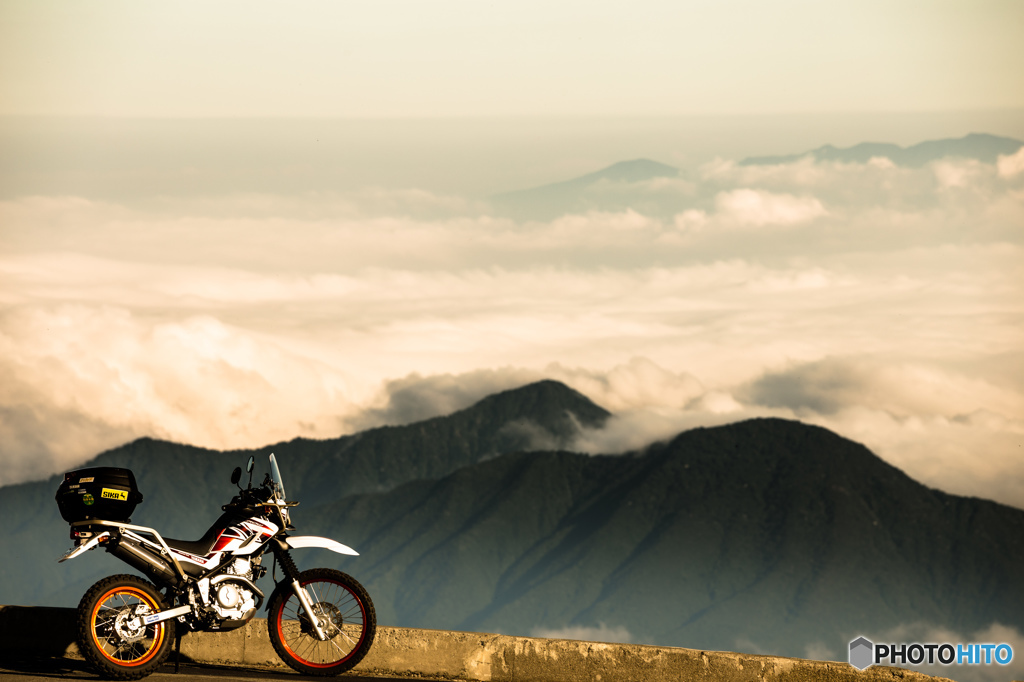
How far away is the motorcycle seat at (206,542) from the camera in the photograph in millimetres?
9438

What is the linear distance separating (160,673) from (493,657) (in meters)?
2.87

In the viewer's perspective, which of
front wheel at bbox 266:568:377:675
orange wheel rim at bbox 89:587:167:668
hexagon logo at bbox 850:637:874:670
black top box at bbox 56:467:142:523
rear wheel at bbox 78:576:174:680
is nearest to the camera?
rear wheel at bbox 78:576:174:680

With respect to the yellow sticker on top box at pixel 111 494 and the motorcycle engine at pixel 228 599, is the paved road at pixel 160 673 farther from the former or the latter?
the yellow sticker on top box at pixel 111 494

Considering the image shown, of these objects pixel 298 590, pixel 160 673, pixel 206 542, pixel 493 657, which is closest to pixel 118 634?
pixel 160 673

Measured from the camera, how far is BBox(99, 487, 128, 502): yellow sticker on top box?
937 cm

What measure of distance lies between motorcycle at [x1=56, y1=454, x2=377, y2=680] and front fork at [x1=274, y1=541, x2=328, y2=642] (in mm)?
10

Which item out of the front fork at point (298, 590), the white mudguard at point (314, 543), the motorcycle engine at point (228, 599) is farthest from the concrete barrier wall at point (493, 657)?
the white mudguard at point (314, 543)

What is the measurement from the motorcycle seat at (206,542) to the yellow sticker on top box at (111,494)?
0.51 metres

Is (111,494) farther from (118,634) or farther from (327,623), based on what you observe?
(327,623)

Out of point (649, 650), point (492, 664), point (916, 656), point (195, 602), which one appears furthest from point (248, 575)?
point (916, 656)

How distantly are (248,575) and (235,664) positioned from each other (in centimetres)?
123

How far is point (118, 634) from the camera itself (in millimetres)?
9062

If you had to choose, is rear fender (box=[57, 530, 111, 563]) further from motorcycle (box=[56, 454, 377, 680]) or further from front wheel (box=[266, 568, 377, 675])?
front wheel (box=[266, 568, 377, 675])

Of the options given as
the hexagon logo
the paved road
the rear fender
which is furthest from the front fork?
the hexagon logo
